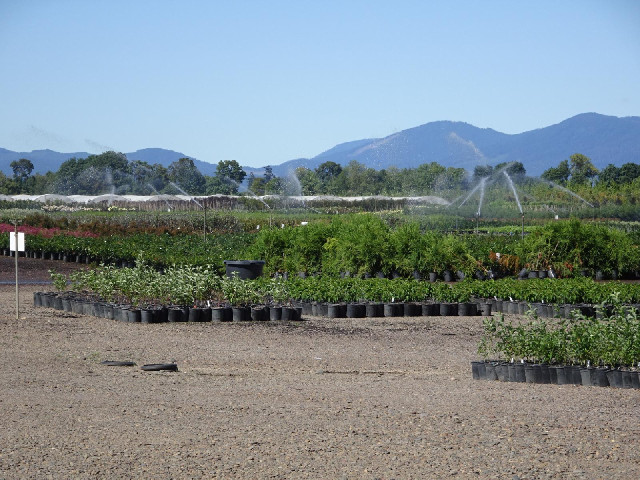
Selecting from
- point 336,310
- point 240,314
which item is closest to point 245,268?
point 336,310

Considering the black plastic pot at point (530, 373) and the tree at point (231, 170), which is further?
the tree at point (231, 170)

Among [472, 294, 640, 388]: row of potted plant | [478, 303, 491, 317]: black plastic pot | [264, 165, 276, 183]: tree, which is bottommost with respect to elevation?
[478, 303, 491, 317]: black plastic pot

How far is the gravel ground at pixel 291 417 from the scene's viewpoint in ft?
19.6

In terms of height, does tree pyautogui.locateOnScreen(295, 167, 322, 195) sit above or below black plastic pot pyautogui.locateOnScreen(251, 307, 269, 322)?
above

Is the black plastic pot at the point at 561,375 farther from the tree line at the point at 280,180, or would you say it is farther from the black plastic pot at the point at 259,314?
the tree line at the point at 280,180

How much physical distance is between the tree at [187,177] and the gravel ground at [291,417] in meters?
114

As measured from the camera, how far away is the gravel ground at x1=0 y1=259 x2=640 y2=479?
5961 mm

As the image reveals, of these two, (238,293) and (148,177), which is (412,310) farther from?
(148,177)

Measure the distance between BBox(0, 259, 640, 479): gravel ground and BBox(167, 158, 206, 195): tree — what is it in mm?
114097

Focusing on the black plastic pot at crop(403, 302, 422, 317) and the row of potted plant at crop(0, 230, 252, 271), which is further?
the row of potted plant at crop(0, 230, 252, 271)

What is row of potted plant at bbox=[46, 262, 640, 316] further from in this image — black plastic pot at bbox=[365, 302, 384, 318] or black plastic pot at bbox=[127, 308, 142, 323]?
black plastic pot at bbox=[127, 308, 142, 323]

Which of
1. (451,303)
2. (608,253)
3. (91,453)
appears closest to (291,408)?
(91,453)

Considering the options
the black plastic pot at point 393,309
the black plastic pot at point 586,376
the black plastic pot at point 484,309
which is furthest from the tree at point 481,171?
the black plastic pot at point 586,376

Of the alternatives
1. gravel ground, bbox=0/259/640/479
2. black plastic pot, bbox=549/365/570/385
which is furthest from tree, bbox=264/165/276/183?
black plastic pot, bbox=549/365/570/385
